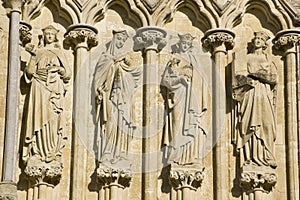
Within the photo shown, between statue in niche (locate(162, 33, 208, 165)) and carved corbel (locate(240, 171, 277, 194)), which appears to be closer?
carved corbel (locate(240, 171, 277, 194))

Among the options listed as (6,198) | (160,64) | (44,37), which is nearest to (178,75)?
(160,64)

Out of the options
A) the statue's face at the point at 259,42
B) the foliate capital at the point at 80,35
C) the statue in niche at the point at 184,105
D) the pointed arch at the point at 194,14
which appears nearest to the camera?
the statue in niche at the point at 184,105

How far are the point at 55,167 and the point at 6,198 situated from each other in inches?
39.2

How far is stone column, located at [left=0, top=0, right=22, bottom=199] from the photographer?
16281mm

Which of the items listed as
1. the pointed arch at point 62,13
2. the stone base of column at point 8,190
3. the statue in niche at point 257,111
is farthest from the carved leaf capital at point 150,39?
the stone base of column at point 8,190

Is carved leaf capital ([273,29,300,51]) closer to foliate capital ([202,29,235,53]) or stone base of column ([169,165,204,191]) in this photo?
foliate capital ([202,29,235,53])

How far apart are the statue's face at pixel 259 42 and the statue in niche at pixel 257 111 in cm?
14

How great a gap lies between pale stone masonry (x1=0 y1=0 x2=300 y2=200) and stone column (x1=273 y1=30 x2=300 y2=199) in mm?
12

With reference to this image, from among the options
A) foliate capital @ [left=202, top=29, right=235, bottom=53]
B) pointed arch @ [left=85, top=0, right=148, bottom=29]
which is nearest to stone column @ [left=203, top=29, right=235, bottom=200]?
foliate capital @ [left=202, top=29, right=235, bottom=53]

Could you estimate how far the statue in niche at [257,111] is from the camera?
56.4 feet

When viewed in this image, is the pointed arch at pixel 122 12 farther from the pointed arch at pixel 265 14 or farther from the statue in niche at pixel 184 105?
the pointed arch at pixel 265 14

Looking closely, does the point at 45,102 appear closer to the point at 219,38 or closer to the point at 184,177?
the point at 184,177

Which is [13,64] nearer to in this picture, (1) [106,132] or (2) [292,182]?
(1) [106,132]

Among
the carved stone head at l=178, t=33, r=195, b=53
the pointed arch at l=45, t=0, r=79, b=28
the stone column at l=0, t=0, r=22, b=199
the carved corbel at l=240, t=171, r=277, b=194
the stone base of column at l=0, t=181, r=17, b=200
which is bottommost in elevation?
the stone base of column at l=0, t=181, r=17, b=200
